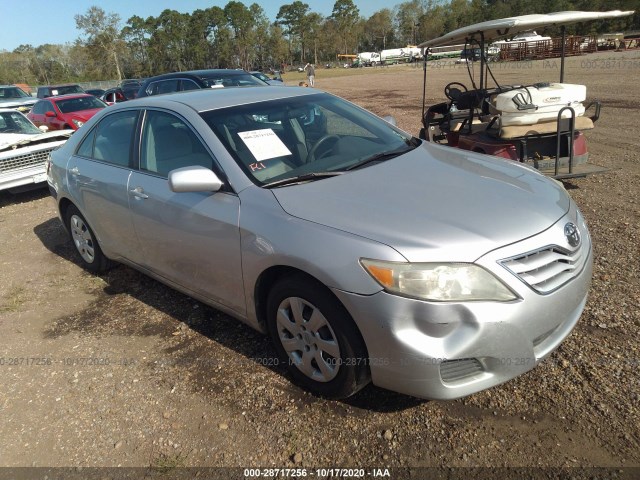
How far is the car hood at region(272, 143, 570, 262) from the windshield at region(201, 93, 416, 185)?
0.75 feet

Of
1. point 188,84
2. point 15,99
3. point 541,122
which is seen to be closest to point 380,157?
point 541,122

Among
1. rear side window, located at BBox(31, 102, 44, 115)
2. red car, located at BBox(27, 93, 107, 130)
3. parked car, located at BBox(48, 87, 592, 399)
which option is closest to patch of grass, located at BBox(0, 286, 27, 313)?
parked car, located at BBox(48, 87, 592, 399)

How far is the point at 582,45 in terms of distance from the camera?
138 ft

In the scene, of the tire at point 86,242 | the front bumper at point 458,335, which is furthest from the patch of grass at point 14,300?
the front bumper at point 458,335

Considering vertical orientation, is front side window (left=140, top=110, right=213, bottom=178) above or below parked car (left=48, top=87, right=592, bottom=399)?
above

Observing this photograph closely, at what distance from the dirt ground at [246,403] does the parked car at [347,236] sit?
297 millimetres

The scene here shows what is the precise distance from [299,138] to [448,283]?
64.1 inches

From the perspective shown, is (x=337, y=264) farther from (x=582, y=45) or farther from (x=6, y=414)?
(x=582, y=45)

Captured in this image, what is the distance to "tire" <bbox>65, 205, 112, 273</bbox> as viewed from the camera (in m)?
4.57

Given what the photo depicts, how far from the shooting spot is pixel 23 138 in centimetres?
801

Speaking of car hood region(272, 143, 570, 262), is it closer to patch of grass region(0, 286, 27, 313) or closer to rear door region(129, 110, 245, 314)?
rear door region(129, 110, 245, 314)

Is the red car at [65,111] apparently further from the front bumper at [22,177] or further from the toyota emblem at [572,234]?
the toyota emblem at [572,234]

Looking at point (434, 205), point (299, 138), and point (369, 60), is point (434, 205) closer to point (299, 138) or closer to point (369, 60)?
point (299, 138)

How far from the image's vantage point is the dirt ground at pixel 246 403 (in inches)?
92.7
